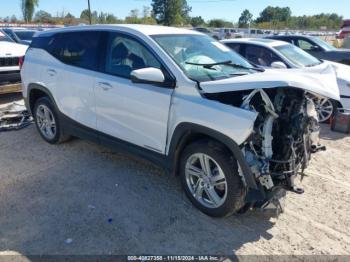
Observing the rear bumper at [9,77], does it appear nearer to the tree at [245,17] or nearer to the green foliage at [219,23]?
the green foliage at [219,23]

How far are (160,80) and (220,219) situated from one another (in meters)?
1.57

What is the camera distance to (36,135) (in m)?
6.23

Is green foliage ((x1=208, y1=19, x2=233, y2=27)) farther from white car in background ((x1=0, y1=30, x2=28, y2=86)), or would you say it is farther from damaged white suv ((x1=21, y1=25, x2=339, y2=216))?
damaged white suv ((x1=21, y1=25, x2=339, y2=216))

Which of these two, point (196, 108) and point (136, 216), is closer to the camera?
point (196, 108)

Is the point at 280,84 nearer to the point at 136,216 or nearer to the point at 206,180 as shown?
the point at 206,180

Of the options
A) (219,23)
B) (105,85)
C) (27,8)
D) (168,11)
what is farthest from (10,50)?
(219,23)

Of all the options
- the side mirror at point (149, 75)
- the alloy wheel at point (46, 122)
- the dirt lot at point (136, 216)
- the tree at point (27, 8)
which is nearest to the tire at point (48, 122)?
the alloy wheel at point (46, 122)

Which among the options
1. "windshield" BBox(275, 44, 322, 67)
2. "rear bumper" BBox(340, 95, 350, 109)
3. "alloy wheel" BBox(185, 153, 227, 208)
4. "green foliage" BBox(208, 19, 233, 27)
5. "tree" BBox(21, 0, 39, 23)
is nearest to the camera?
"alloy wheel" BBox(185, 153, 227, 208)

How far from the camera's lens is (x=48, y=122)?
18.9 ft

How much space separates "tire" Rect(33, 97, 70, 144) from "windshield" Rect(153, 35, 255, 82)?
231 cm

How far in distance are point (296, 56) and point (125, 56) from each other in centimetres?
506

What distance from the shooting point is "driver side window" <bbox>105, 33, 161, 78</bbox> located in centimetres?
409

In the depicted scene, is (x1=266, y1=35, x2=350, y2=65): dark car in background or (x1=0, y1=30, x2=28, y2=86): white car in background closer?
(x1=0, y1=30, x2=28, y2=86): white car in background

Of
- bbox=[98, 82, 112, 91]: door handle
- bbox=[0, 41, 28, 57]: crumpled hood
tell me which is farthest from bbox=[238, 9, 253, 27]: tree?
bbox=[98, 82, 112, 91]: door handle
